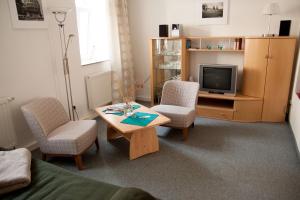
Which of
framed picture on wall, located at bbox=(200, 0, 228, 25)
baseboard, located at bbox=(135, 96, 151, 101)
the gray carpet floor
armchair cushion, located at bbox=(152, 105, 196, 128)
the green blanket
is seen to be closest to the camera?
the green blanket

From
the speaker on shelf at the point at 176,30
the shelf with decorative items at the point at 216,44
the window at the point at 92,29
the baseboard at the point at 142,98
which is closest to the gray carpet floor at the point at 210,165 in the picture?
the shelf with decorative items at the point at 216,44

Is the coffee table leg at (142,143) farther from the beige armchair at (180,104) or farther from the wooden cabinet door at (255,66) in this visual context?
the wooden cabinet door at (255,66)

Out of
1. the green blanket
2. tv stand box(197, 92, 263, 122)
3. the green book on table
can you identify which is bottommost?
tv stand box(197, 92, 263, 122)

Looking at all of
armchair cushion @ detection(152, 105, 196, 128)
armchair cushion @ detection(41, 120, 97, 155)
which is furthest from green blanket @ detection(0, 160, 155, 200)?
armchair cushion @ detection(152, 105, 196, 128)

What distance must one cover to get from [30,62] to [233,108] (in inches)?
122

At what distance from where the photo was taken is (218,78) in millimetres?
4094

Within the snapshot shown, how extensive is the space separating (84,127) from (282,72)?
3013 mm

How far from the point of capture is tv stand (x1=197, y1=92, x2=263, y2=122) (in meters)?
3.87

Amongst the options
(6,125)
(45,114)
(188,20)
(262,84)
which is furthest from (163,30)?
(6,125)

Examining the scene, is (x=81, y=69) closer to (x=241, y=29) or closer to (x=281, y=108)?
(x=241, y=29)

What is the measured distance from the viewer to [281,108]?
381 centimetres

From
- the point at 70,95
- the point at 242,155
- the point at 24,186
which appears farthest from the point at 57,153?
the point at 242,155

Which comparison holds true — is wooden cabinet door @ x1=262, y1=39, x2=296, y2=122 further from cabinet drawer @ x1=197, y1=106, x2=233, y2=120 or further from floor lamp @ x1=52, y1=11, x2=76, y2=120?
floor lamp @ x1=52, y1=11, x2=76, y2=120

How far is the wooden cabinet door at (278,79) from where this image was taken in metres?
3.57
